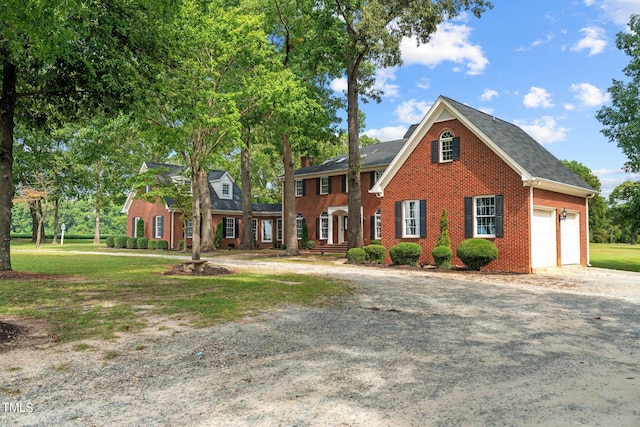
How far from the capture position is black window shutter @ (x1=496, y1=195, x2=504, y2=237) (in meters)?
18.0

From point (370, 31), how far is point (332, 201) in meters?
14.4

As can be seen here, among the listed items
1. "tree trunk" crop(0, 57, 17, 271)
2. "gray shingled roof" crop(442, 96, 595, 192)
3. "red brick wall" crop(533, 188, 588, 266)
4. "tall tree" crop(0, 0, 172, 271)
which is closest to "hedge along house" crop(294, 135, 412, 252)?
"gray shingled roof" crop(442, 96, 595, 192)

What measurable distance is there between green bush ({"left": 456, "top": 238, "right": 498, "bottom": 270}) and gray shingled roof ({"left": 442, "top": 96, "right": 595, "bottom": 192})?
3163mm

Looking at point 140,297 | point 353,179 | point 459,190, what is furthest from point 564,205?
point 140,297

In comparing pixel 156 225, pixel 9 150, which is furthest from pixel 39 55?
pixel 156 225

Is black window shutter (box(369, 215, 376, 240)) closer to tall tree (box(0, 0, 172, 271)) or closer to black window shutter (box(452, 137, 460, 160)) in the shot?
black window shutter (box(452, 137, 460, 160))

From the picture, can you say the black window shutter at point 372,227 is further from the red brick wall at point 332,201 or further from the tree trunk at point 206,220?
the tree trunk at point 206,220

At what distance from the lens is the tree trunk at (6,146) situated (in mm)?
13227

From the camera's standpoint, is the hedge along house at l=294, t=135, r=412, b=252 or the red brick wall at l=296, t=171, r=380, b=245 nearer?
the hedge along house at l=294, t=135, r=412, b=252

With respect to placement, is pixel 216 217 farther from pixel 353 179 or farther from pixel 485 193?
pixel 485 193

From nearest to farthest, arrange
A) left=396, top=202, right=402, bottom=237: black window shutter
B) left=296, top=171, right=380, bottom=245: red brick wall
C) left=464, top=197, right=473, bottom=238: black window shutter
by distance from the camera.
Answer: left=464, top=197, right=473, bottom=238: black window shutter < left=396, top=202, right=402, bottom=237: black window shutter < left=296, top=171, right=380, bottom=245: red brick wall

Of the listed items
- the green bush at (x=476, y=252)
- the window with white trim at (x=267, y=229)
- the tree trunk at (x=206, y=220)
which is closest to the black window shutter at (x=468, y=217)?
the green bush at (x=476, y=252)

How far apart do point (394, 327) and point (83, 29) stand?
8.67 metres

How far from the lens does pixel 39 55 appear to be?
878 cm
